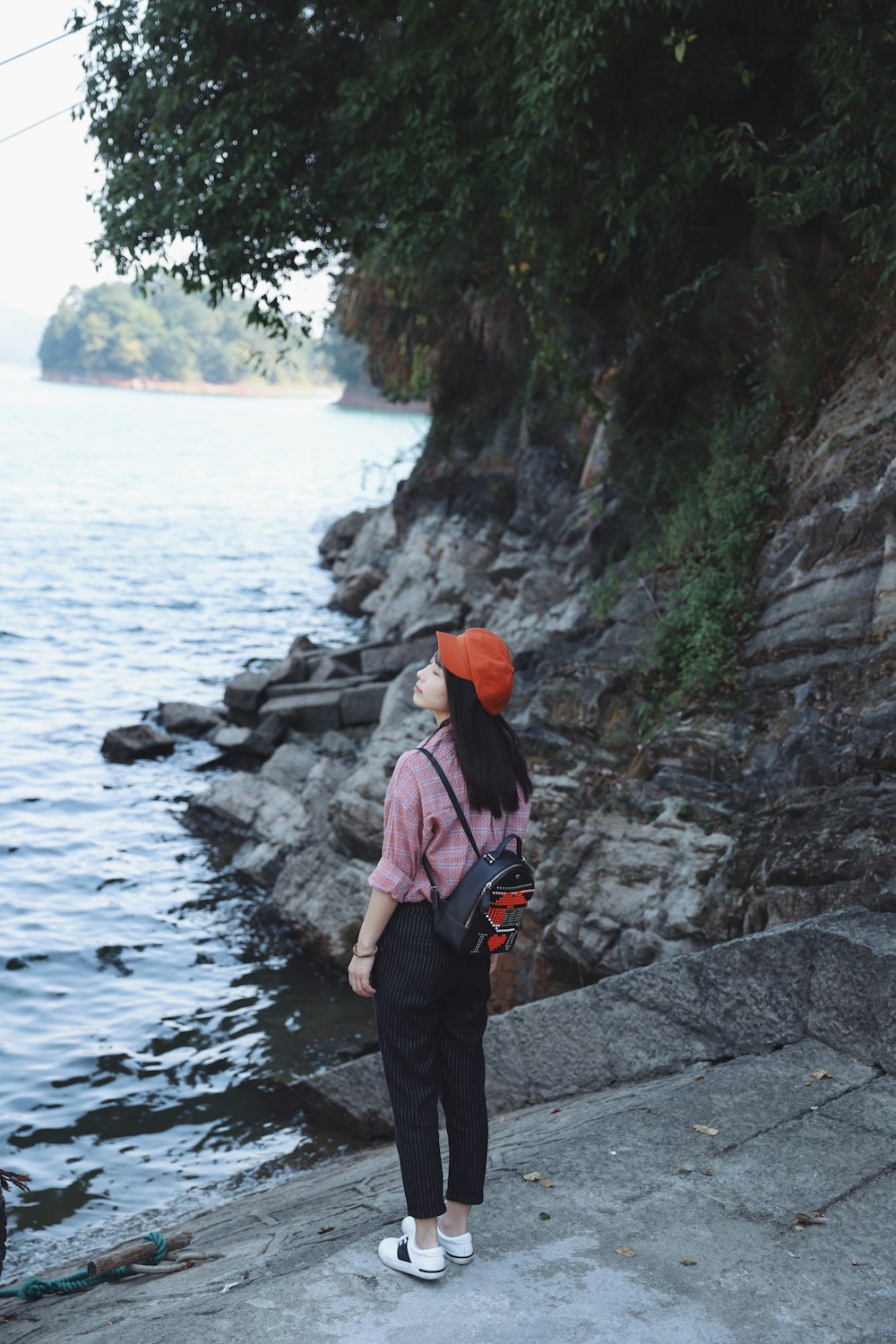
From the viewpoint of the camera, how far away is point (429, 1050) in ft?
11.3

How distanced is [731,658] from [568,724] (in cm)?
138

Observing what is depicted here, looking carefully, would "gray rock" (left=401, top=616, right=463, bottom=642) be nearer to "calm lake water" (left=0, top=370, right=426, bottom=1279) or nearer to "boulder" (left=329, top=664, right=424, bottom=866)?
"calm lake water" (left=0, top=370, right=426, bottom=1279)

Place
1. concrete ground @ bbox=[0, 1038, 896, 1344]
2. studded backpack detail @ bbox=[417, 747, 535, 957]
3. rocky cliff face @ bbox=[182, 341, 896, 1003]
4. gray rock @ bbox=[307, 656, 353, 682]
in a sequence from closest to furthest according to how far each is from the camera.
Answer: concrete ground @ bbox=[0, 1038, 896, 1344], studded backpack detail @ bbox=[417, 747, 535, 957], rocky cliff face @ bbox=[182, 341, 896, 1003], gray rock @ bbox=[307, 656, 353, 682]

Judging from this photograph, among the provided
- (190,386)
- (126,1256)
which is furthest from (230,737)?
(190,386)

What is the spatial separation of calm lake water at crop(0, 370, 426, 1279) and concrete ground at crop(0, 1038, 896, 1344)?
1.94 meters

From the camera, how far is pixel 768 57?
7852mm

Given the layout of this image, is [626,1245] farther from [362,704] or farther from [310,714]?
[310,714]

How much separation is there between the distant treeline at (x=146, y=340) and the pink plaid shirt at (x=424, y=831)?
129865 mm

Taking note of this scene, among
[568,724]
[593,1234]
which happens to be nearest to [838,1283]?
[593,1234]

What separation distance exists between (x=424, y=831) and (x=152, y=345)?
146541mm

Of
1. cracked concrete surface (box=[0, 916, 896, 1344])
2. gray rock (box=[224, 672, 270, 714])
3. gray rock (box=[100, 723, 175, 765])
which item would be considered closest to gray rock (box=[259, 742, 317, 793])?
gray rock (box=[100, 723, 175, 765])

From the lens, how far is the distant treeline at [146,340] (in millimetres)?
135250

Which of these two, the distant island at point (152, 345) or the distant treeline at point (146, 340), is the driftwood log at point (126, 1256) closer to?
the distant island at point (152, 345)

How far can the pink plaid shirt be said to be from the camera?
3307 millimetres
